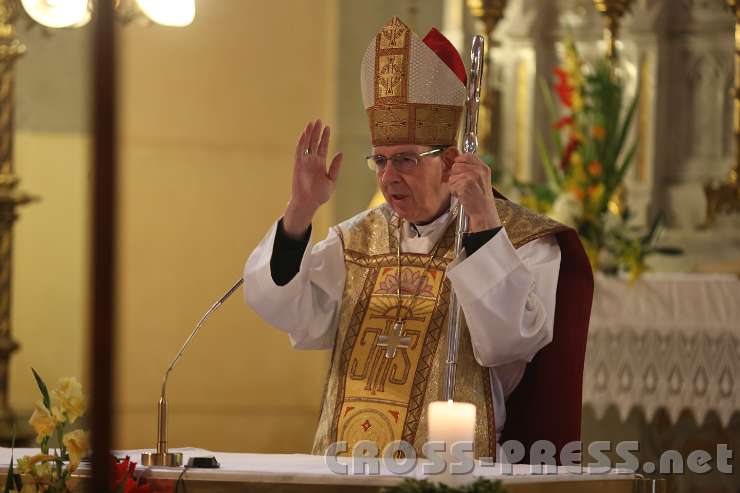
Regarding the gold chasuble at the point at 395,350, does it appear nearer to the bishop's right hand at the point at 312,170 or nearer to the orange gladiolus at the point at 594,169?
the bishop's right hand at the point at 312,170

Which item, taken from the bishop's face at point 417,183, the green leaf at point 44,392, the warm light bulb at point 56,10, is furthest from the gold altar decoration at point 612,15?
the green leaf at point 44,392

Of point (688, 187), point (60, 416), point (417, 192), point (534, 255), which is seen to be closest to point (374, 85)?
point (417, 192)

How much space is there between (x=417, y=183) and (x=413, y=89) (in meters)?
0.34

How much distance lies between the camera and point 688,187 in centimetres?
718

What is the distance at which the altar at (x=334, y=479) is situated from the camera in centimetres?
273

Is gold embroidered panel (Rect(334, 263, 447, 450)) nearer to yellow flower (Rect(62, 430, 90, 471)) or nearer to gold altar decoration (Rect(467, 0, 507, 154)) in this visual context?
yellow flower (Rect(62, 430, 90, 471))

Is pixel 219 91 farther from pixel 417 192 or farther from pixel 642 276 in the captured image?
pixel 417 192

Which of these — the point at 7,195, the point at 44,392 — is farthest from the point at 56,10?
the point at 44,392

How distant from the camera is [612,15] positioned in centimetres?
666

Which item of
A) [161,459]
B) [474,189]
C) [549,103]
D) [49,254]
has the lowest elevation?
[161,459]

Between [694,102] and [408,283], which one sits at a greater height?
[694,102]

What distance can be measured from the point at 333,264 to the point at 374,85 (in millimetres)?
571

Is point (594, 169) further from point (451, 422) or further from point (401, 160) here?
point (451, 422)

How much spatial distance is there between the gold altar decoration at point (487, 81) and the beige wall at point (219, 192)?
57.2 inches
